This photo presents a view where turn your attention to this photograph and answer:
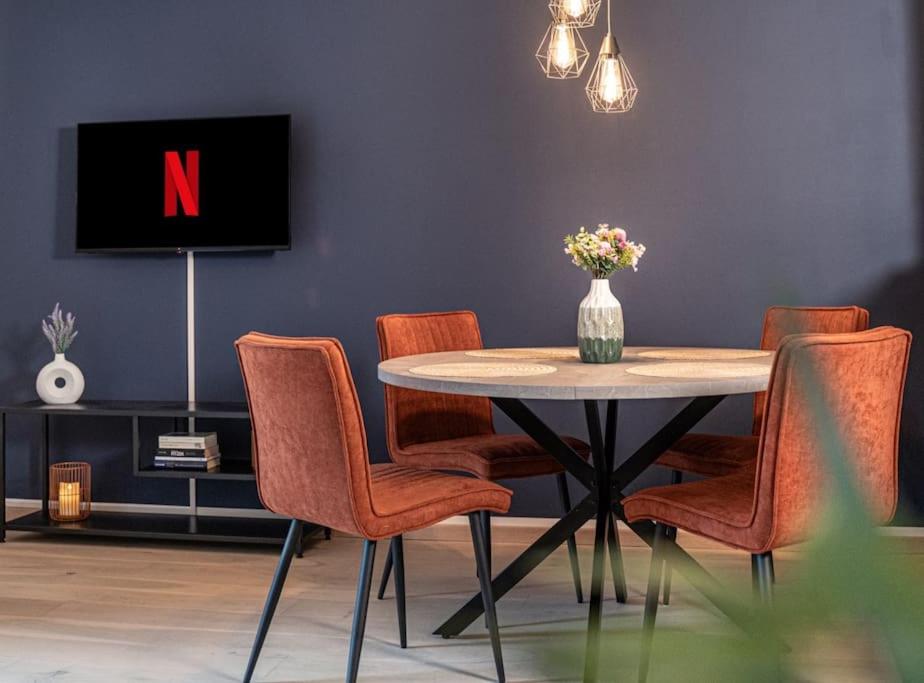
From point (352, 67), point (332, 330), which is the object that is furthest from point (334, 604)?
point (352, 67)

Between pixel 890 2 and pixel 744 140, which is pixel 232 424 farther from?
pixel 890 2

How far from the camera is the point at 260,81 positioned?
4.17m

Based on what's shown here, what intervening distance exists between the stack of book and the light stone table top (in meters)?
1.31

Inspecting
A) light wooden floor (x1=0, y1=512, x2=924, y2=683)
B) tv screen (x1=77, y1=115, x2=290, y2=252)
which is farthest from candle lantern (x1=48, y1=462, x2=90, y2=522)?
tv screen (x1=77, y1=115, x2=290, y2=252)

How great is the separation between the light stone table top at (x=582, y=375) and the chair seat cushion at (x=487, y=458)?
292 mm

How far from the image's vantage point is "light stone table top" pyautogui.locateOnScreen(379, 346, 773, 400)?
2.16 meters

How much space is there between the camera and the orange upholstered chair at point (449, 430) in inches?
116

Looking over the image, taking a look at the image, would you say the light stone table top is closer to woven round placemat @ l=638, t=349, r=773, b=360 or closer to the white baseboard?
woven round placemat @ l=638, t=349, r=773, b=360

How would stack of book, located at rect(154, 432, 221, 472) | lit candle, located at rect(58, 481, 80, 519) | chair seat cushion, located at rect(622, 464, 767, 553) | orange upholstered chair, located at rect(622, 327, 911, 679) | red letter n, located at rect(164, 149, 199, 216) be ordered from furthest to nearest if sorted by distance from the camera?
1. red letter n, located at rect(164, 149, 199, 216)
2. lit candle, located at rect(58, 481, 80, 519)
3. stack of book, located at rect(154, 432, 221, 472)
4. chair seat cushion, located at rect(622, 464, 767, 553)
5. orange upholstered chair, located at rect(622, 327, 911, 679)

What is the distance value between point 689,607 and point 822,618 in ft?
9.26

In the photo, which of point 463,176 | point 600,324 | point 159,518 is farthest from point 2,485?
point 600,324

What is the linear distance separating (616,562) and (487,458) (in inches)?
21.2

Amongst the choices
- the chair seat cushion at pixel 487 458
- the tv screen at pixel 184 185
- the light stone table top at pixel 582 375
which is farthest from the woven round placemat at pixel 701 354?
the tv screen at pixel 184 185

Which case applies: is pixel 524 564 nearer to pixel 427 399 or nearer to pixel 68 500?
pixel 427 399
